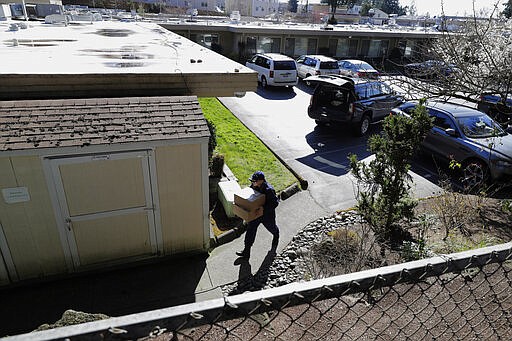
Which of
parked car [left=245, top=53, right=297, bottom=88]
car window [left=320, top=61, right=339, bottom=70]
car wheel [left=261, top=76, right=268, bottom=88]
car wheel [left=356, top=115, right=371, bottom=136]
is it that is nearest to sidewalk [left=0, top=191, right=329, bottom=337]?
car wheel [left=356, top=115, right=371, bottom=136]

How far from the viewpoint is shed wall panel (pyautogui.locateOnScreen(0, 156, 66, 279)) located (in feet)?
17.0

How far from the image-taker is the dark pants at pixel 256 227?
6.61 meters

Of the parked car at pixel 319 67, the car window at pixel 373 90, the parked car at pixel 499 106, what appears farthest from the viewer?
the parked car at pixel 319 67

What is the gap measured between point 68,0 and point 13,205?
51.5 m

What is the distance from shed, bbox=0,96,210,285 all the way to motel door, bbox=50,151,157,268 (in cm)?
1

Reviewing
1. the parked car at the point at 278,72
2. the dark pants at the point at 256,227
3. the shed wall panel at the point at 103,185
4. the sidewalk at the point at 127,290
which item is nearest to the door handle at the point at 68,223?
the shed wall panel at the point at 103,185

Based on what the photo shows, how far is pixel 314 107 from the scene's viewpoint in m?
13.6

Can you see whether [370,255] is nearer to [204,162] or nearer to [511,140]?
[204,162]

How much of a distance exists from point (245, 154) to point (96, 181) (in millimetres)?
5841

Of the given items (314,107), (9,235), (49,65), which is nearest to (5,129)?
(9,235)

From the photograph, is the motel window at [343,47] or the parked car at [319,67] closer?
the parked car at [319,67]

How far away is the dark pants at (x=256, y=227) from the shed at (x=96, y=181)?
90 cm

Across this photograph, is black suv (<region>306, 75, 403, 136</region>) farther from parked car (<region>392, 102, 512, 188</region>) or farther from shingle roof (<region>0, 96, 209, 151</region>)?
shingle roof (<region>0, 96, 209, 151</region>)

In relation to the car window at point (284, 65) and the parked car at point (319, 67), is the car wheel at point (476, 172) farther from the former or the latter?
the parked car at point (319, 67)
